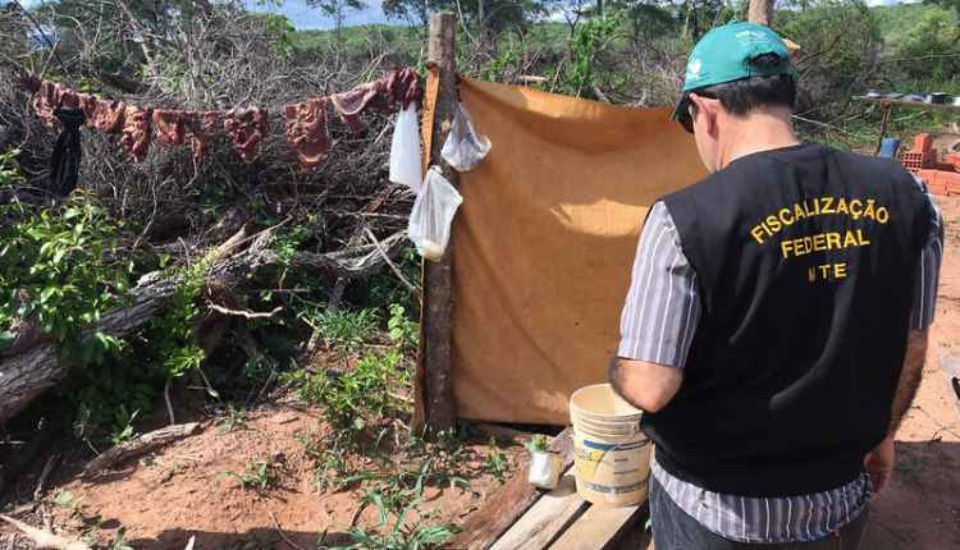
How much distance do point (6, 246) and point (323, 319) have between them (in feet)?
5.94

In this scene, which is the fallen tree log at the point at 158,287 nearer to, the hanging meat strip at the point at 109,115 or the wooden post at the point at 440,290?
the hanging meat strip at the point at 109,115

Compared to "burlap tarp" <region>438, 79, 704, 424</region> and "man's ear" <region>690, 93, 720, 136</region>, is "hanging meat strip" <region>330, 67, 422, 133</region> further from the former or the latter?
"man's ear" <region>690, 93, 720, 136</region>

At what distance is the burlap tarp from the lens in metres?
3.60

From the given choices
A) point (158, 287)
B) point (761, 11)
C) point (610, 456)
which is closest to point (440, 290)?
point (610, 456)

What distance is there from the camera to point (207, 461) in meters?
3.73

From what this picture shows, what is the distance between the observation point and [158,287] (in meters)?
4.22

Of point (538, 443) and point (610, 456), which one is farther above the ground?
point (610, 456)

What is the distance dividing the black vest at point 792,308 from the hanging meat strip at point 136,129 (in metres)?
3.55

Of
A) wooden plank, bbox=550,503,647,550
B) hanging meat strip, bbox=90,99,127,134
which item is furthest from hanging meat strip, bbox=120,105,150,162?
wooden plank, bbox=550,503,647,550

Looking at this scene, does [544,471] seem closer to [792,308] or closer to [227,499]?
[227,499]

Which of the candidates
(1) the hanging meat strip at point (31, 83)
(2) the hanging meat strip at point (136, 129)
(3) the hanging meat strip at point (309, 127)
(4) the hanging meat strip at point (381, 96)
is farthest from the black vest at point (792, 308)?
(1) the hanging meat strip at point (31, 83)

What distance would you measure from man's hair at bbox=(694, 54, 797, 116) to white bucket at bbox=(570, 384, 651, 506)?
1.83 m

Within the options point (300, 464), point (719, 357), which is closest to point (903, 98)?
point (300, 464)

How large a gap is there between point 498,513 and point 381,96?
6.73 ft
